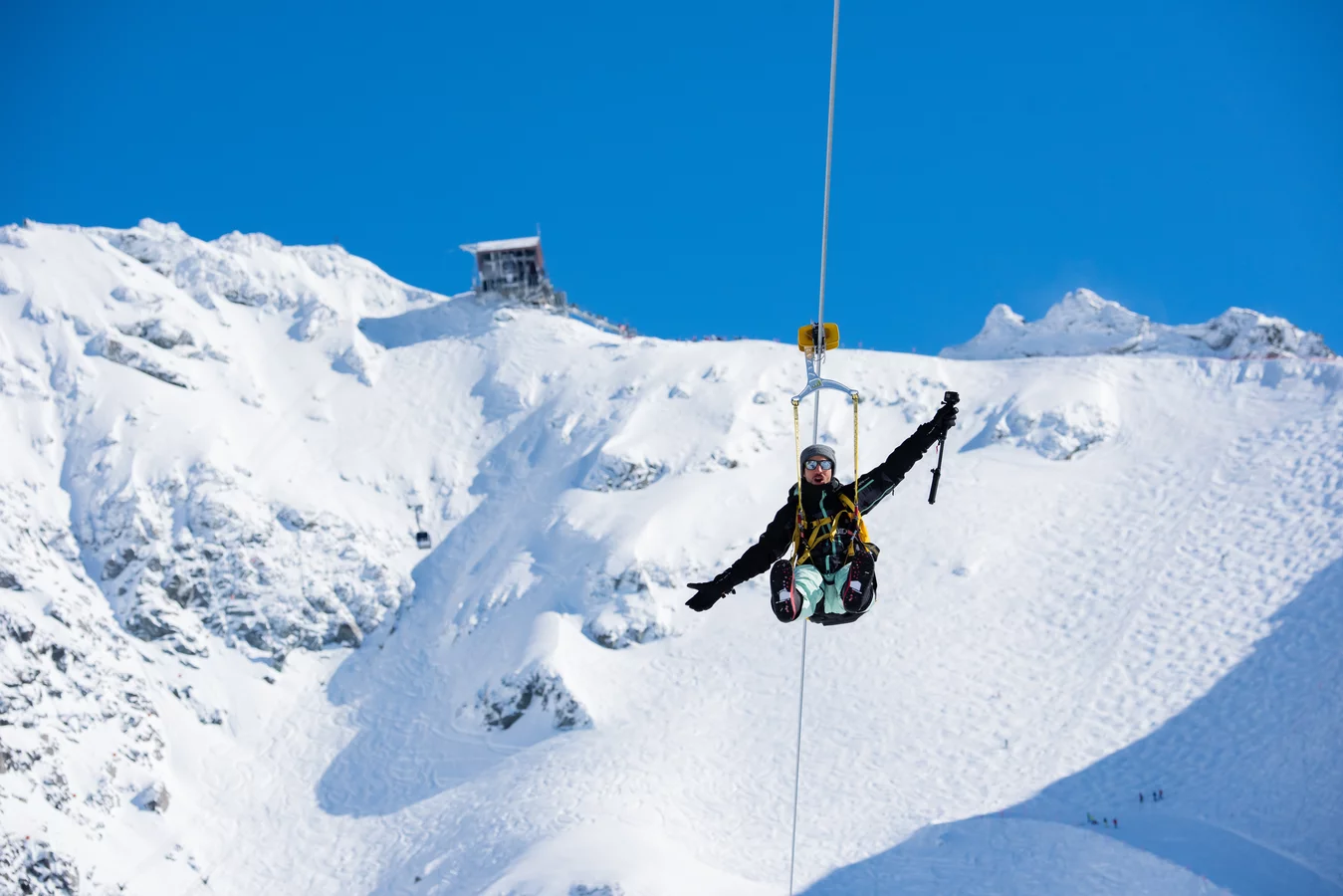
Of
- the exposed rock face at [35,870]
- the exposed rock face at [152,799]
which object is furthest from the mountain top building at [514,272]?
the exposed rock face at [35,870]

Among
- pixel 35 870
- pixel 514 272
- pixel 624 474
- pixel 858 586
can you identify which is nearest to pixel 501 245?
pixel 514 272

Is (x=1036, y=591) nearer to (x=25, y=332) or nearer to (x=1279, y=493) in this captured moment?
(x=1279, y=493)

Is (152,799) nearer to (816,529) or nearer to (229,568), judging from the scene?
(229,568)

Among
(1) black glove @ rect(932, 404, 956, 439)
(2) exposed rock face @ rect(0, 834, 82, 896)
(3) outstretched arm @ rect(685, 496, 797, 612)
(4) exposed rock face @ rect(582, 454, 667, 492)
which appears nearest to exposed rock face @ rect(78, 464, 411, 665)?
(4) exposed rock face @ rect(582, 454, 667, 492)

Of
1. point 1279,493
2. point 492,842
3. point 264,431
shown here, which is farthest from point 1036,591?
point 264,431

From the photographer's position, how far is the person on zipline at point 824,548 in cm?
1423

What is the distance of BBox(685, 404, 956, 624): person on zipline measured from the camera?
14.2 meters

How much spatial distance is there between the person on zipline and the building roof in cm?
8038

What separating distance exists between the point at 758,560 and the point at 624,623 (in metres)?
42.2

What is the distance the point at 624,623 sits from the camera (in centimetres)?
5709

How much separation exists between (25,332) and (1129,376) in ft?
224

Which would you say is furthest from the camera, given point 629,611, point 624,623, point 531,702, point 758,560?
point 629,611

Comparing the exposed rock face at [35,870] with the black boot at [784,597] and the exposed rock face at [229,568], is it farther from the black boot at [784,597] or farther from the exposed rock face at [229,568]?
the black boot at [784,597]

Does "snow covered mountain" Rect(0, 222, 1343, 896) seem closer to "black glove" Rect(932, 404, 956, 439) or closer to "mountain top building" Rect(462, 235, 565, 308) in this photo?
"mountain top building" Rect(462, 235, 565, 308)
